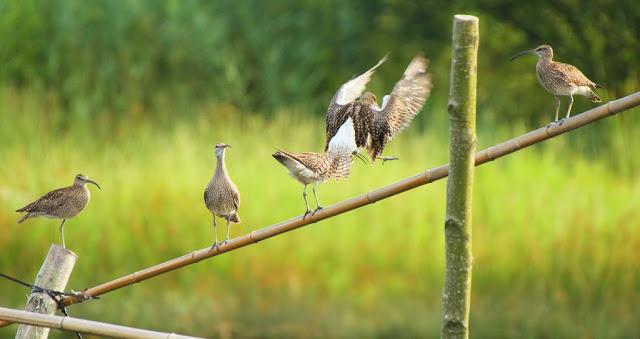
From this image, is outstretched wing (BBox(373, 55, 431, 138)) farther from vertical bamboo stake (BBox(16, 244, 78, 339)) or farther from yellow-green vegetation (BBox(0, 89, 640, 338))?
yellow-green vegetation (BBox(0, 89, 640, 338))

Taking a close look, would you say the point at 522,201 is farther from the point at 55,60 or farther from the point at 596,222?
the point at 55,60

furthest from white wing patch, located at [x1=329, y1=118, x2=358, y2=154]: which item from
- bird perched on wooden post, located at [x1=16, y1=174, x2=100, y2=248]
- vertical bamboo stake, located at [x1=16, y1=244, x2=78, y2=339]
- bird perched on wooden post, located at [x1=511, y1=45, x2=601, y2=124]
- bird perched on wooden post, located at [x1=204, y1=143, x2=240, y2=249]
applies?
bird perched on wooden post, located at [x1=16, y1=174, x2=100, y2=248]

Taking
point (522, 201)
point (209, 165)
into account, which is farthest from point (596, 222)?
point (209, 165)

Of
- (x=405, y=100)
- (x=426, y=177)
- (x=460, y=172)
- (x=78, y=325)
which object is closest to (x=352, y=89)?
(x=405, y=100)

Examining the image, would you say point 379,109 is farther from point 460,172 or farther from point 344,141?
point 460,172

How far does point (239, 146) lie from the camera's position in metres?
10.4

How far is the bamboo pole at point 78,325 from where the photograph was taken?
3494mm

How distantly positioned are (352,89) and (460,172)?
3.69ft

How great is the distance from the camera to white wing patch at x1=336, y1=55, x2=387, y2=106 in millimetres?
4145

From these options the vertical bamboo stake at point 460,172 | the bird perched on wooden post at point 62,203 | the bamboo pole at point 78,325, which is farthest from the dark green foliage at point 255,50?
the vertical bamboo stake at point 460,172

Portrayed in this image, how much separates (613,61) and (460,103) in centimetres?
889

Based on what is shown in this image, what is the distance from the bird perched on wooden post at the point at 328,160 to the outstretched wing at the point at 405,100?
0.43ft

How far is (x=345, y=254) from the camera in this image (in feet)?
28.7

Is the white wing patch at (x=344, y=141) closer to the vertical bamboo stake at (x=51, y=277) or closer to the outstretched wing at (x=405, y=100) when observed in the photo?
the outstretched wing at (x=405, y=100)
